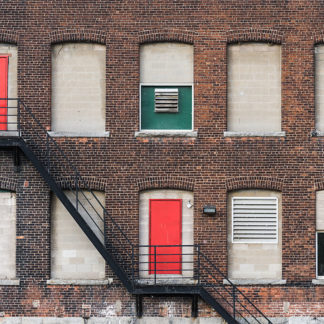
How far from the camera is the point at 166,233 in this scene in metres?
13.2

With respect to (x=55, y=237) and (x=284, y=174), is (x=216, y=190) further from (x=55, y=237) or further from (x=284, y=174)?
(x=55, y=237)

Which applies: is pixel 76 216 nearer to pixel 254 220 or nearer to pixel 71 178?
pixel 71 178

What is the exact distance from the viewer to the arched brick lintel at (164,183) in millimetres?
13109

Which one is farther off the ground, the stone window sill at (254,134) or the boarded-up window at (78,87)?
the boarded-up window at (78,87)

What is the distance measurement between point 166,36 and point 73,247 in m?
6.05

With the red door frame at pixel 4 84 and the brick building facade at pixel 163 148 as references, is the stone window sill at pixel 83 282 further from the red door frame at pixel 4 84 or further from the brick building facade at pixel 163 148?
the red door frame at pixel 4 84

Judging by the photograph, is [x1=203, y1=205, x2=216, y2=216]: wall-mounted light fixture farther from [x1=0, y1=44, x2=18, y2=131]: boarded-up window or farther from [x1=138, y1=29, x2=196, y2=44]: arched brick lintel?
[x1=0, y1=44, x2=18, y2=131]: boarded-up window

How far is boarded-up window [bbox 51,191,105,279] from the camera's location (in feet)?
43.3

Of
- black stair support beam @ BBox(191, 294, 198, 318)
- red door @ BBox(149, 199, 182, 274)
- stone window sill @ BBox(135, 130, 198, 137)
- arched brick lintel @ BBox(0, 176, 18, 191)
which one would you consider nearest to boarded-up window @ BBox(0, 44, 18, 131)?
arched brick lintel @ BBox(0, 176, 18, 191)

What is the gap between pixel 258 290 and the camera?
13031mm

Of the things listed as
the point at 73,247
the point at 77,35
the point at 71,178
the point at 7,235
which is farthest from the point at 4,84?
the point at 73,247

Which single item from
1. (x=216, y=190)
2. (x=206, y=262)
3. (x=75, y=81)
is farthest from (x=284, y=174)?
(x=75, y=81)

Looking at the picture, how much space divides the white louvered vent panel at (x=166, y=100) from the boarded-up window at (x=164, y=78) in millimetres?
76

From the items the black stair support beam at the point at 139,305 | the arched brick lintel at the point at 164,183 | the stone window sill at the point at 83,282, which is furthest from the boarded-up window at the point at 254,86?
the stone window sill at the point at 83,282
